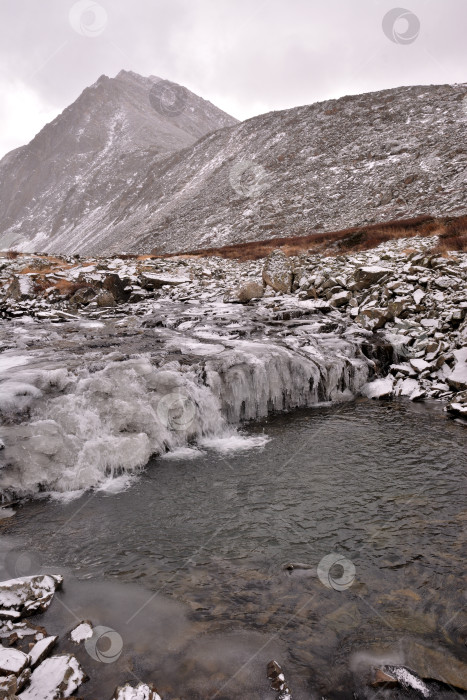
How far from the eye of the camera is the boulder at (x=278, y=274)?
56.0 feet

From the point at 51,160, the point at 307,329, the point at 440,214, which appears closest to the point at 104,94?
the point at 51,160

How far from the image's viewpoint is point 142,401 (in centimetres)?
785

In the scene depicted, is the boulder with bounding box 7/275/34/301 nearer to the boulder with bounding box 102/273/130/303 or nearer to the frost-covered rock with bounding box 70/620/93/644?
the boulder with bounding box 102/273/130/303

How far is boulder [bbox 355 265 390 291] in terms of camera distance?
13867mm

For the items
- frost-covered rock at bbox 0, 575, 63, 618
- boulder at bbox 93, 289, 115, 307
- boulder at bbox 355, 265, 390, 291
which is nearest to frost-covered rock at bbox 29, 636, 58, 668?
frost-covered rock at bbox 0, 575, 63, 618

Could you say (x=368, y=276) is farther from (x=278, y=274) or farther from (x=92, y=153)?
(x=92, y=153)

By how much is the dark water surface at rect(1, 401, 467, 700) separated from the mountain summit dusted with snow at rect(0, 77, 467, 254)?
26.8 m

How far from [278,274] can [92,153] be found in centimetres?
12669

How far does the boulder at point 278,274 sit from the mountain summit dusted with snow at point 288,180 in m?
16.4

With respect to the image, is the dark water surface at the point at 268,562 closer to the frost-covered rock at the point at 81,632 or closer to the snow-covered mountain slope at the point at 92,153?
the frost-covered rock at the point at 81,632

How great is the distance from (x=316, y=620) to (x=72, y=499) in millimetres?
3808

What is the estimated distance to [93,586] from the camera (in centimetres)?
420

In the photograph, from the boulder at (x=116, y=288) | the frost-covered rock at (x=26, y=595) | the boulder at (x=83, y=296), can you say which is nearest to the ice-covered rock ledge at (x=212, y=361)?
the boulder at (x=83, y=296)

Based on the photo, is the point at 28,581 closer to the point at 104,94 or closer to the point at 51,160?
the point at 51,160
